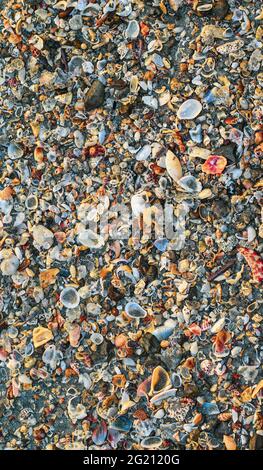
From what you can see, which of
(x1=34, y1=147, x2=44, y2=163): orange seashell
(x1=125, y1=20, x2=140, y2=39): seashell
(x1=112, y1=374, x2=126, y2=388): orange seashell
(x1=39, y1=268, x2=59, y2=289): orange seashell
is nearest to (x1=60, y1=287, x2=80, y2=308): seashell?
(x1=39, y1=268, x2=59, y2=289): orange seashell

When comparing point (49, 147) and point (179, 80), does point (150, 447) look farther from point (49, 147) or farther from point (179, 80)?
point (179, 80)

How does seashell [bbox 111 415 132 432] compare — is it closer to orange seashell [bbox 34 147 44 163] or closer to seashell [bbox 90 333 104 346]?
seashell [bbox 90 333 104 346]

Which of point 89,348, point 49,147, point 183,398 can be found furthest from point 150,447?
point 49,147

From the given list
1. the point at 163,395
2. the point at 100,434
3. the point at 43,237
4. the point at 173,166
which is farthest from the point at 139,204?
the point at 100,434

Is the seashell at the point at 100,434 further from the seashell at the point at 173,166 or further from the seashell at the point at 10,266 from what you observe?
the seashell at the point at 173,166

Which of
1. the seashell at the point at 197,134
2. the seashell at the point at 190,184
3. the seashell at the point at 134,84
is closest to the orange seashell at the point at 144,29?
the seashell at the point at 134,84

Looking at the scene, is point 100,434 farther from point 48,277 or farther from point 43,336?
point 48,277
